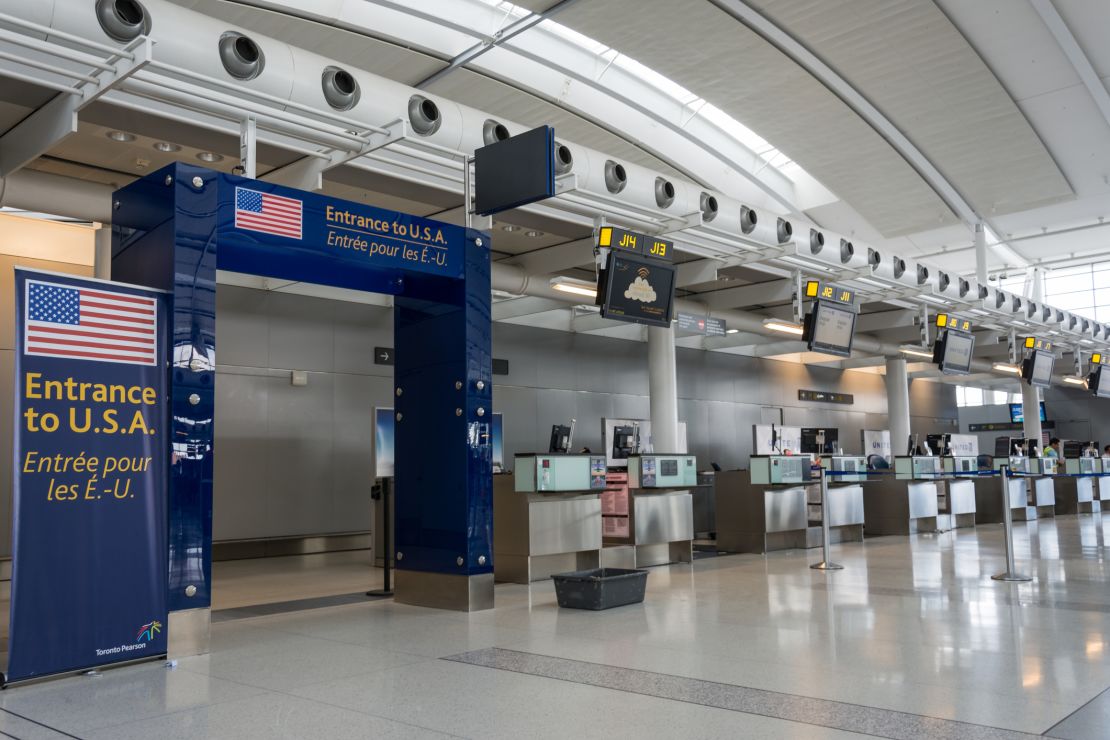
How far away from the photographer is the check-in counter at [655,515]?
1029 cm

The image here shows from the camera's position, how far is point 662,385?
1456 centimetres

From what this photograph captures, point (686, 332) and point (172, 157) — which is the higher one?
point (172, 157)

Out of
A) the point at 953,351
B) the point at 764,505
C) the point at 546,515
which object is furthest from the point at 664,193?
the point at 953,351

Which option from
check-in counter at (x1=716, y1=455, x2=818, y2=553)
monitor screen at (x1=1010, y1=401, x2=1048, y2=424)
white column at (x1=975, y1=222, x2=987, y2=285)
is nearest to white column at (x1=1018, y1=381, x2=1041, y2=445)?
white column at (x1=975, y1=222, x2=987, y2=285)

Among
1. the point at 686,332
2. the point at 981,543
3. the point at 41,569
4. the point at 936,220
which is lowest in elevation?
the point at 981,543

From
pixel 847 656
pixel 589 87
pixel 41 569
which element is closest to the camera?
pixel 41 569

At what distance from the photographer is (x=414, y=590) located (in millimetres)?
7355

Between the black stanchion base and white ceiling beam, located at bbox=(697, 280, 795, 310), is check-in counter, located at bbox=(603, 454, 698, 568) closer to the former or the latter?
the black stanchion base

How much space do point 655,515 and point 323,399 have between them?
567 cm

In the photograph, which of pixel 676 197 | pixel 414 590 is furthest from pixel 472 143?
pixel 414 590

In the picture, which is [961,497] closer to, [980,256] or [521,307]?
[980,256]

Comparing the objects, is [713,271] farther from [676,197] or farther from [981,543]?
[981,543]

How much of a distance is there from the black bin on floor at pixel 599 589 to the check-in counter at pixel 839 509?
6.26 m

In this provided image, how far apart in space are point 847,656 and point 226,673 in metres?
3.45
